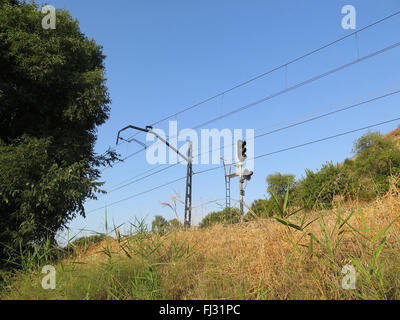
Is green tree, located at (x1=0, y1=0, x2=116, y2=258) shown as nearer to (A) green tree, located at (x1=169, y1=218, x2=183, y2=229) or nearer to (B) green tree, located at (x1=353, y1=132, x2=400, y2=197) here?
(A) green tree, located at (x1=169, y1=218, x2=183, y2=229)

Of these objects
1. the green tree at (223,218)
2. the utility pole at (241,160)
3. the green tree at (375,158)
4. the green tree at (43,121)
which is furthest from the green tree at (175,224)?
the green tree at (375,158)

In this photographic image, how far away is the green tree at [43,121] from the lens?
473 inches

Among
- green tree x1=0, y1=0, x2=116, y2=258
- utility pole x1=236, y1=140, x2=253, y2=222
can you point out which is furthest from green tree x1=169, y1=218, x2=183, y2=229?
utility pole x1=236, y1=140, x2=253, y2=222

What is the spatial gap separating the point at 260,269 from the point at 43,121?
1535 centimetres

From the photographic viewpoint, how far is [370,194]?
5242 mm

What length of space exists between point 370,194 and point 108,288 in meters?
4.60

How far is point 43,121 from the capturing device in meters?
15.7

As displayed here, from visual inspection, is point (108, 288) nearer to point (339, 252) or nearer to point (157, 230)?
point (157, 230)

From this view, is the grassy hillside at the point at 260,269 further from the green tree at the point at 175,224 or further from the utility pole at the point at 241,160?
the utility pole at the point at 241,160

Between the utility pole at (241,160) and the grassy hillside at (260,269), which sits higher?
the utility pole at (241,160)

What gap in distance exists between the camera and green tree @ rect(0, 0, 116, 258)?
12.0m

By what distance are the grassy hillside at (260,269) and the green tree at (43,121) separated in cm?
807

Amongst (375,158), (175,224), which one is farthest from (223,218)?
(375,158)

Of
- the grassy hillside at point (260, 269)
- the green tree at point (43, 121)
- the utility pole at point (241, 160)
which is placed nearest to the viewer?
the grassy hillside at point (260, 269)
